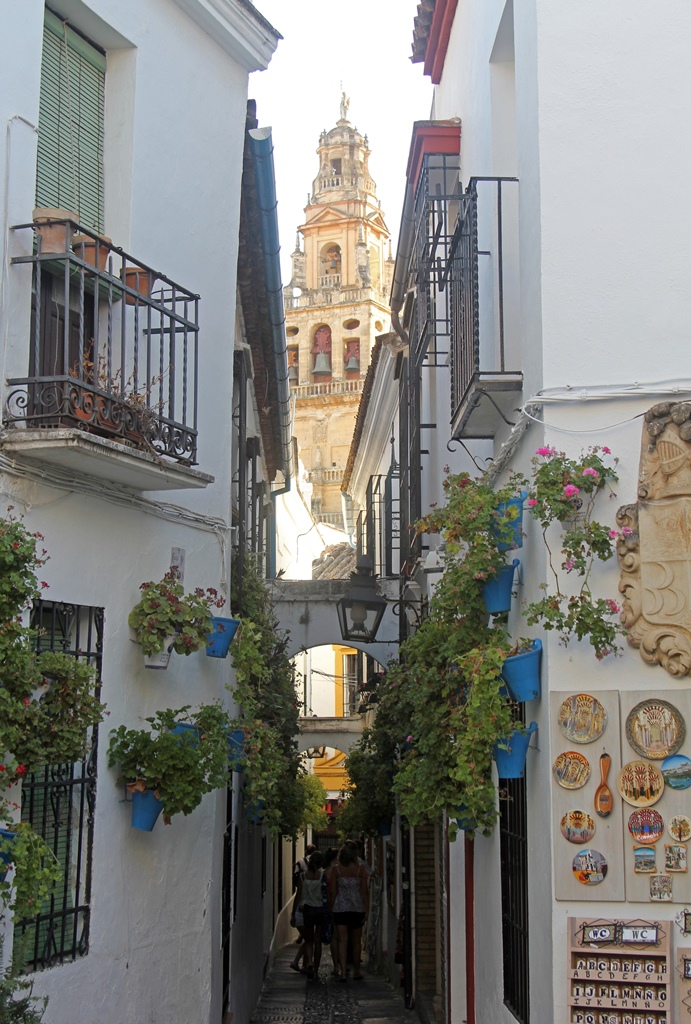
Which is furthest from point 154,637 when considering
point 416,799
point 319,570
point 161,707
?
point 319,570

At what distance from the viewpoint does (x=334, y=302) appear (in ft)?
214

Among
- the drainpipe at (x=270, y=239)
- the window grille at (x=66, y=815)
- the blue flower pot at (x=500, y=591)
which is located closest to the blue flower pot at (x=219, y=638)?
the window grille at (x=66, y=815)

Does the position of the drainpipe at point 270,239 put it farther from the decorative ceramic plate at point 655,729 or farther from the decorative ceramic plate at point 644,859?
the decorative ceramic plate at point 644,859

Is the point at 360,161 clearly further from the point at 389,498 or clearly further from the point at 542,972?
the point at 542,972

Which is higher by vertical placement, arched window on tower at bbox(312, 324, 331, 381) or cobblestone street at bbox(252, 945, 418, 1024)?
arched window on tower at bbox(312, 324, 331, 381)

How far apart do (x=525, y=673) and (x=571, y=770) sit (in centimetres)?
50

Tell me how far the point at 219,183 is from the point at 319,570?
15412mm

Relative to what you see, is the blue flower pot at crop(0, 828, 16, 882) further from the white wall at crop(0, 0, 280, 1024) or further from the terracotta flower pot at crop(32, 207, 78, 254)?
the terracotta flower pot at crop(32, 207, 78, 254)

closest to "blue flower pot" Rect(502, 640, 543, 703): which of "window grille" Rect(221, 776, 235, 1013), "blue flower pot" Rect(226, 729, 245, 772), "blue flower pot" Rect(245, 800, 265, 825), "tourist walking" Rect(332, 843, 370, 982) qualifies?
"blue flower pot" Rect(226, 729, 245, 772)

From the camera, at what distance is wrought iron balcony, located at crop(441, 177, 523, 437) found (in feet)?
22.3

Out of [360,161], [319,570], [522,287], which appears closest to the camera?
[522,287]

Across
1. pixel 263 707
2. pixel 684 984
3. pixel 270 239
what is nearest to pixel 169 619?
pixel 684 984

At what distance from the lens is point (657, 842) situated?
553cm

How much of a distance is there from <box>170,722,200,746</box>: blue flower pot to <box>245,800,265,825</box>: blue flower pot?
130 centimetres
